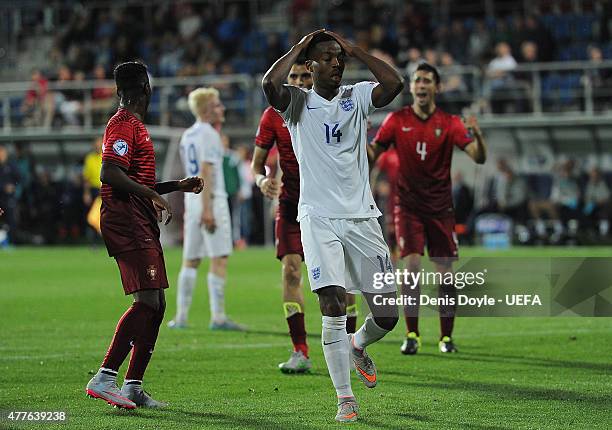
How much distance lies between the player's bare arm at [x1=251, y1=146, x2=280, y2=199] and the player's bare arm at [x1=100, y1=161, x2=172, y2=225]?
7.16 ft

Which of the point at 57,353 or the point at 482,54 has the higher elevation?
the point at 482,54

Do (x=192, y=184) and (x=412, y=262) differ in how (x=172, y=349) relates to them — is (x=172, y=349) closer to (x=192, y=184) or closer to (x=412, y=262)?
(x=412, y=262)

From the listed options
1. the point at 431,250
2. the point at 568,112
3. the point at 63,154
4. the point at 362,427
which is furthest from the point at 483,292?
the point at 63,154

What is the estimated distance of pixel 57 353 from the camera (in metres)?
11.5

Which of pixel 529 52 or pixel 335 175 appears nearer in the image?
pixel 335 175

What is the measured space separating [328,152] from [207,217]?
571cm

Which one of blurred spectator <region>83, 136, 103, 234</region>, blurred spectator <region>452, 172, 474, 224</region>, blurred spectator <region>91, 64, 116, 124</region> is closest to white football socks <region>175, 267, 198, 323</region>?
blurred spectator <region>83, 136, 103, 234</region>

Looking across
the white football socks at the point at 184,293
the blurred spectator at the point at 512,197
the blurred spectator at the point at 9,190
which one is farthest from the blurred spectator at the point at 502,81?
the white football socks at the point at 184,293

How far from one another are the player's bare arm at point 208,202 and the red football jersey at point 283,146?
9.87ft

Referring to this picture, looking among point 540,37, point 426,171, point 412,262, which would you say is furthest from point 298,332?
point 540,37

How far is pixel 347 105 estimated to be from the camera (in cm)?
817

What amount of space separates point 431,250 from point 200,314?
177 inches

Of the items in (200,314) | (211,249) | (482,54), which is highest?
(482,54)

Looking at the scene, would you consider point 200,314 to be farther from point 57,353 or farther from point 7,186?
point 7,186
